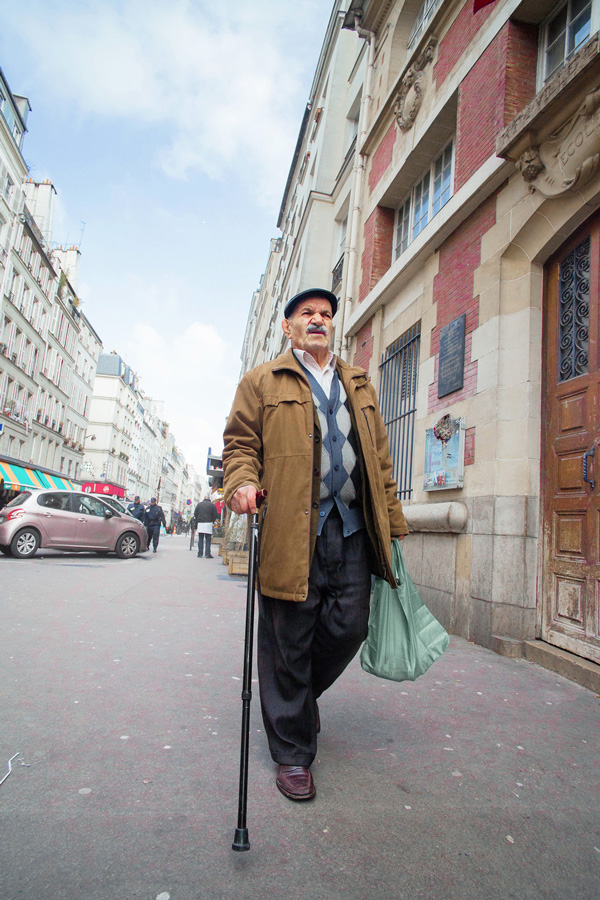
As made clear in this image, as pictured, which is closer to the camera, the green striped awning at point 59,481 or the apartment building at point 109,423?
the green striped awning at point 59,481

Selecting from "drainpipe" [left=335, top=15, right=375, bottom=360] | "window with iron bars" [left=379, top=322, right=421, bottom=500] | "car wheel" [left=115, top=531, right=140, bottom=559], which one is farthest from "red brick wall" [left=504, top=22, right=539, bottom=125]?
"car wheel" [left=115, top=531, right=140, bottom=559]

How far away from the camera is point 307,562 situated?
2375mm

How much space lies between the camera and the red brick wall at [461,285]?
20.4ft

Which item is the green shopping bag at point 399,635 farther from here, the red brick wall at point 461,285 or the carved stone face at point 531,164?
the carved stone face at point 531,164

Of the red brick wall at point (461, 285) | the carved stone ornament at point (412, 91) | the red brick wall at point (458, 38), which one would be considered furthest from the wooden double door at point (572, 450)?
the carved stone ornament at point (412, 91)

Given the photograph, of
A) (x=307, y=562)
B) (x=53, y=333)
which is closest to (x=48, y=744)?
(x=307, y=562)

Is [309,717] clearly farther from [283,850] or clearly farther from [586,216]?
[586,216]

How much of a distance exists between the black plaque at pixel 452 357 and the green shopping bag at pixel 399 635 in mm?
4011

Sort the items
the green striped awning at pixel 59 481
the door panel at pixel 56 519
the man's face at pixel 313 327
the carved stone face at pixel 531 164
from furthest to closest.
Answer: the green striped awning at pixel 59 481 < the door panel at pixel 56 519 < the carved stone face at pixel 531 164 < the man's face at pixel 313 327

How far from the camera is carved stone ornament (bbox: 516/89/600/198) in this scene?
457 centimetres

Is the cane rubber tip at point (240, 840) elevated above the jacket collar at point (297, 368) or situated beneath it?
situated beneath

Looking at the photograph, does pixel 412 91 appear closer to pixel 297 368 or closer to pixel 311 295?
pixel 311 295

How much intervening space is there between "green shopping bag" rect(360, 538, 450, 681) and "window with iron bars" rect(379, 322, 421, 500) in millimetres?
5128

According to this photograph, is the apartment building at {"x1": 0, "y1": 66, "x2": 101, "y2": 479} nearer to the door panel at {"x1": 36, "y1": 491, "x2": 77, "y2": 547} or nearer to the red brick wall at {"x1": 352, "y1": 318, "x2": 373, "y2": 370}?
the door panel at {"x1": 36, "y1": 491, "x2": 77, "y2": 547}
